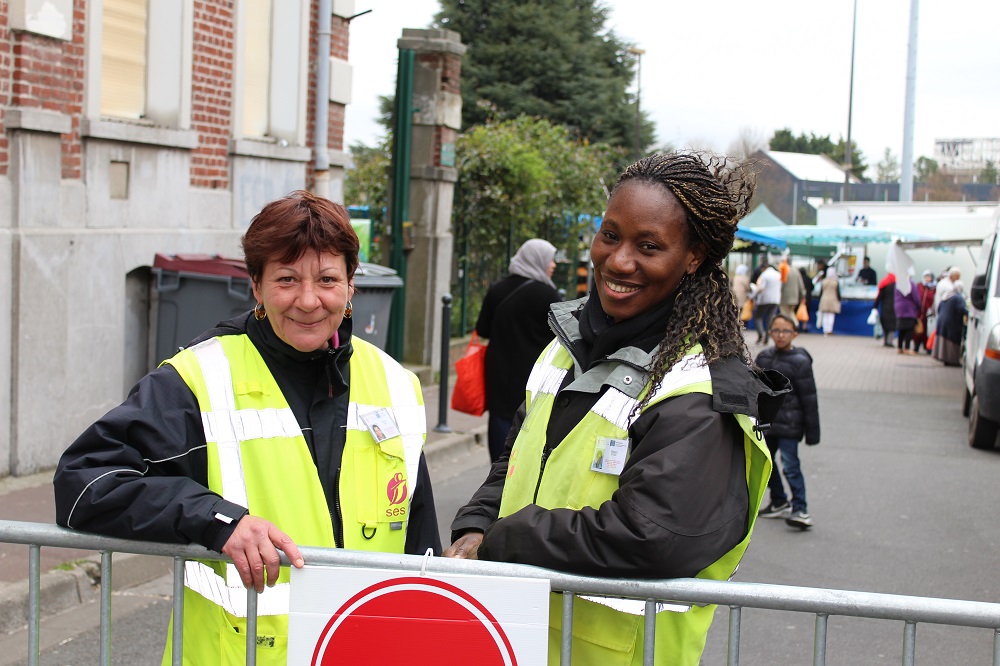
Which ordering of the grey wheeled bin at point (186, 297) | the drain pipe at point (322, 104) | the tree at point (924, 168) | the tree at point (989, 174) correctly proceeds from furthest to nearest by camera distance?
the tree at point (924, 168), the tree at point (989, 174), the drain pipe at point (322, 104), the grey wheeled bin at point (186, 297)

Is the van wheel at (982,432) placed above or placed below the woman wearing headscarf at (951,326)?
below

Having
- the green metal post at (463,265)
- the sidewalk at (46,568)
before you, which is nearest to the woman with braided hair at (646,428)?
the sidewalk at (46,568)

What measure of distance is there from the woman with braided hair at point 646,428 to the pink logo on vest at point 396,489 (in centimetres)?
19

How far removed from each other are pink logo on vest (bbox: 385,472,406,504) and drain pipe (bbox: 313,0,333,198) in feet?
28.9

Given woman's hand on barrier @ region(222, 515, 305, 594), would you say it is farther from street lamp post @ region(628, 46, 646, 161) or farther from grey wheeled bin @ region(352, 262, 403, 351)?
street lamp post @ region(628, 46, 646, 161)

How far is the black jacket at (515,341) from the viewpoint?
7.51 meters

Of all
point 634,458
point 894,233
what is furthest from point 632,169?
point 894,233

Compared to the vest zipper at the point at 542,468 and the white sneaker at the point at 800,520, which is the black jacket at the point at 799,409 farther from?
the vest zipper at the point at 542,468

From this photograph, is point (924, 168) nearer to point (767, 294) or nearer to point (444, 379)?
point (767, 294)

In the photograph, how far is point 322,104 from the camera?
36.9 ft

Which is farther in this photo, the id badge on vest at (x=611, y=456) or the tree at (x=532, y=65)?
the tree at (x=532, y=65)

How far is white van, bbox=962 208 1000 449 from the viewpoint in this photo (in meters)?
10.9

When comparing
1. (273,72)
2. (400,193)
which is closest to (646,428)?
(273,72)

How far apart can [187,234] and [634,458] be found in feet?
25.8
